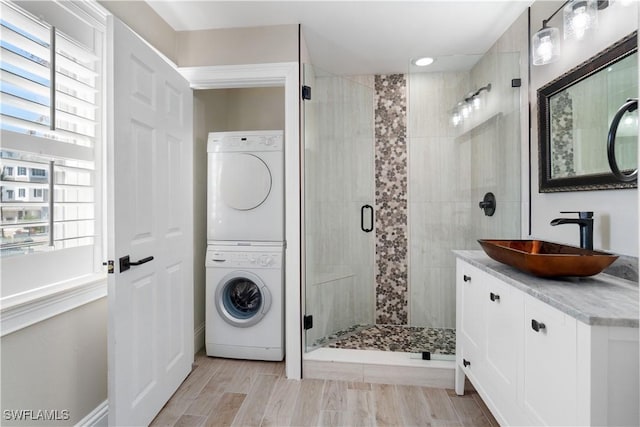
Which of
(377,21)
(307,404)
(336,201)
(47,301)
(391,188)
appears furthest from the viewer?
(391,188)

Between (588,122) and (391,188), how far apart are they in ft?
5.72

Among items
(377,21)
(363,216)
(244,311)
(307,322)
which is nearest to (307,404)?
(307,322)

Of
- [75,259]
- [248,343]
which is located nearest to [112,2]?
[75,259]

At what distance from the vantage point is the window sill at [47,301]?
119 cm

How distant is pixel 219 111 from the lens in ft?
10.2

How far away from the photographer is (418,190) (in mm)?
2344

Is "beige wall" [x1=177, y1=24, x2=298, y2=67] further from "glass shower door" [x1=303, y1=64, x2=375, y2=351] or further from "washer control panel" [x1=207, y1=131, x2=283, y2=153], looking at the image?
"washer control panel" [x1=207, y1=131, x2=283, y2=153]

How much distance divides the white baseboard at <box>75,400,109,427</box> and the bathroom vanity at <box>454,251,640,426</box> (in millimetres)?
1977

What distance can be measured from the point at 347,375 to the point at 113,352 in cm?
146

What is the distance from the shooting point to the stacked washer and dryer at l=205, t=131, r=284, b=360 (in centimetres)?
245

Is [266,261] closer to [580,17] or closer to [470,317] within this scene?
[470,317]

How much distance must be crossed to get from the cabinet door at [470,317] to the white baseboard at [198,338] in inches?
80.5

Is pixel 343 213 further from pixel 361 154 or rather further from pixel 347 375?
pixel 347 375

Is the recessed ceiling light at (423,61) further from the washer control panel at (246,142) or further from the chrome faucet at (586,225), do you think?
the chrome faucet at (586,225)
